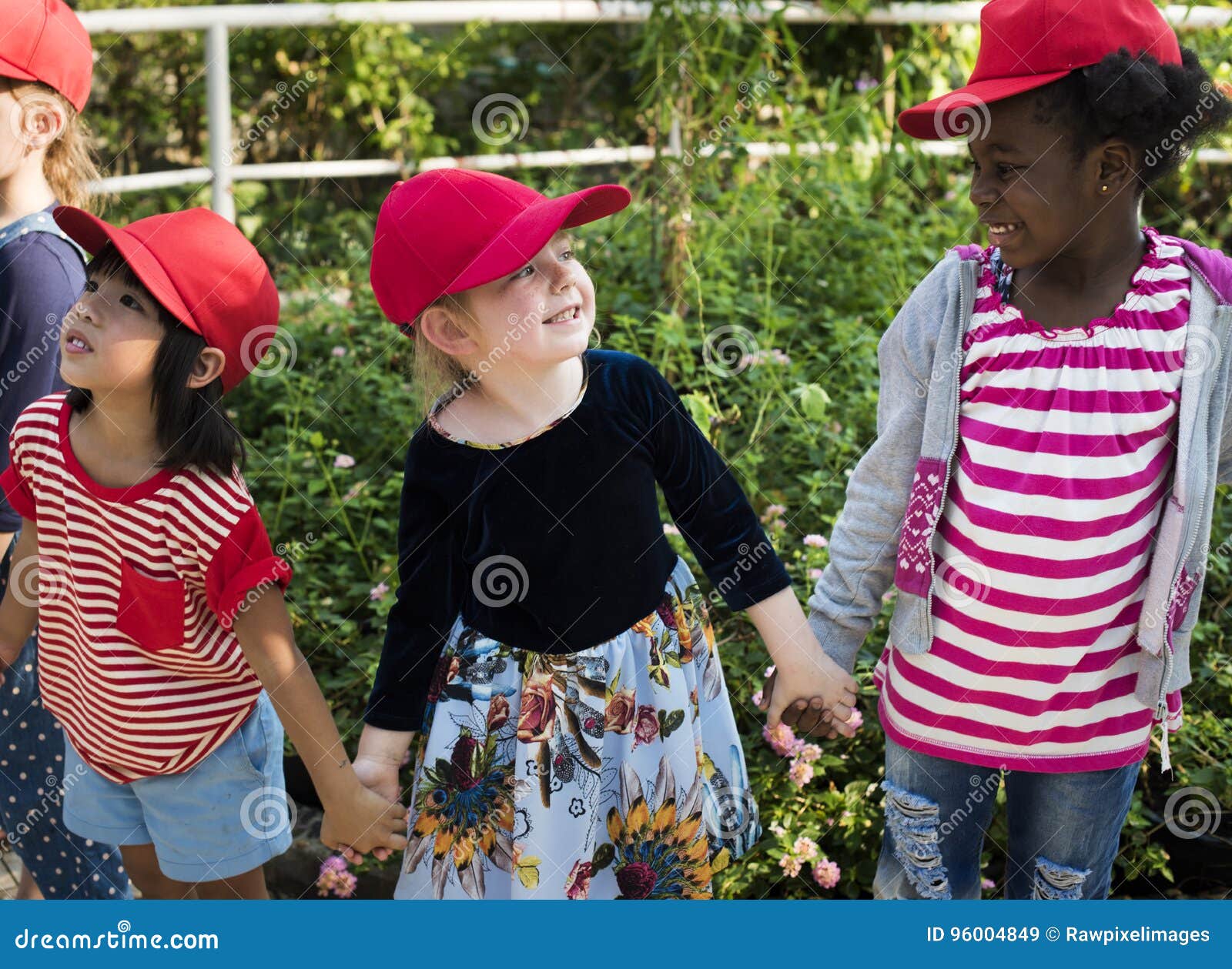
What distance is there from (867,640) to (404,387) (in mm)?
1584

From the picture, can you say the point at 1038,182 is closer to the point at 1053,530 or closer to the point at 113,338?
the point at 1053,530

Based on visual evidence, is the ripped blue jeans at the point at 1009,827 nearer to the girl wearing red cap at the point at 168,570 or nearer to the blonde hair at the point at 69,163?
the girl wearing red cap at the point at 168,570

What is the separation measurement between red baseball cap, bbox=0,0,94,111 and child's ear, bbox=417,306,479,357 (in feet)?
2.94

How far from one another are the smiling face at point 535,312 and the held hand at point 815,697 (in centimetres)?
59

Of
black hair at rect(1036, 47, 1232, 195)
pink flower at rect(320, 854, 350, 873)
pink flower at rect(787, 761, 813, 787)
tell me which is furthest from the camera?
pink flower at rect(320, 854, 350, 873)

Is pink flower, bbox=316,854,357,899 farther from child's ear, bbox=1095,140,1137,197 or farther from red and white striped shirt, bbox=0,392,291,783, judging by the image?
child's ear, bbox=1095,140,1137,197

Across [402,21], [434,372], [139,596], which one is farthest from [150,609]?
[402,21]

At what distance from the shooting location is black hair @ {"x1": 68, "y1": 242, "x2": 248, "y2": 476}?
1.97 meters

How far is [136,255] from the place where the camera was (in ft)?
6.31

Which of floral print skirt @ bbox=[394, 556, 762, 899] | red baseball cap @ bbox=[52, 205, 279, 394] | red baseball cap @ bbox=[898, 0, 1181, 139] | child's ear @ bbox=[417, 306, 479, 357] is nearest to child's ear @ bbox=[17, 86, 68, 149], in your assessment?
red baseball cap @ bbox=[52, 205, 279, 394]

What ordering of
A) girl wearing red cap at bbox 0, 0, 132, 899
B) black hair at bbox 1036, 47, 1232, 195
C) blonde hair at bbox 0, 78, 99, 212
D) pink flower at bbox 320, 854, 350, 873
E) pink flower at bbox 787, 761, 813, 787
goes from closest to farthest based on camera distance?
black hair at bbox 1036, 47, 1232, 195 < girl wearing red cap at bbox 0, 0, 132, 899 < blonde hair at bbox 0, 78, 99, 212 < pink flower at bbox 787, 761, 813, 787 < pink flower at bbox 320, 854, 350, 873

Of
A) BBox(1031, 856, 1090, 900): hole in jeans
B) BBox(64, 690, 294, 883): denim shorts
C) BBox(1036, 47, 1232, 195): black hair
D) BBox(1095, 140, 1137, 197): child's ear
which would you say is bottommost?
BBox(1031, 856, 1090, 900): hole in jeans

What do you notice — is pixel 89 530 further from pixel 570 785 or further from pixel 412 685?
pixel 570 785

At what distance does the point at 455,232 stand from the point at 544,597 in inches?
21.3
